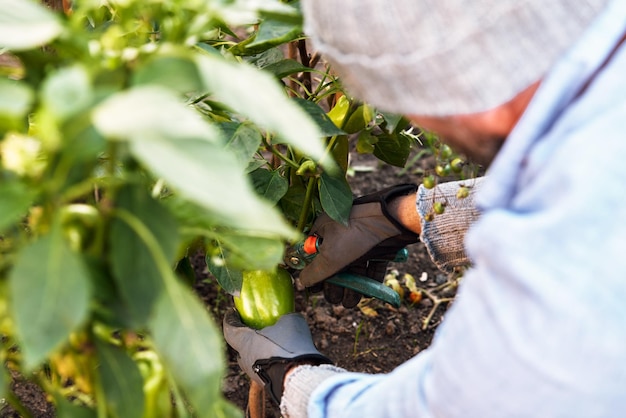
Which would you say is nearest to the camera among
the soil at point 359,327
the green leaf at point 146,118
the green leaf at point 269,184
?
the green leaf at point 146,118

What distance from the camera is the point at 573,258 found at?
1.97ft

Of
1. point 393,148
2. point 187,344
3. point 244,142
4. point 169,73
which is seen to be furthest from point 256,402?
point 169,73

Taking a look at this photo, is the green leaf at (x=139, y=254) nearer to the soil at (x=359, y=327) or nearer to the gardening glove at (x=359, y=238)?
the gardening glove at (x=359, y=238)

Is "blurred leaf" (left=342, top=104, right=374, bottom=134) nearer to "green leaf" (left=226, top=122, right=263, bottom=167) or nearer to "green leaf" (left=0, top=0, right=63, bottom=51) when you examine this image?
"green leaf" (left=226, top=122, right=263, bottom=167)

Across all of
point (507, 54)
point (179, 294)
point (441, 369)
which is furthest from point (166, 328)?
point (507, 54)

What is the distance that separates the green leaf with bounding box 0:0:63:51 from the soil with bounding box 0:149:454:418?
1343mm

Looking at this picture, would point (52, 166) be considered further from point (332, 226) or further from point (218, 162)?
point (332, 226)

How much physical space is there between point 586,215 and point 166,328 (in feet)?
1.19

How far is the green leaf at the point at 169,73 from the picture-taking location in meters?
0.49

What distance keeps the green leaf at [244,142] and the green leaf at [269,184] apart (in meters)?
0.24

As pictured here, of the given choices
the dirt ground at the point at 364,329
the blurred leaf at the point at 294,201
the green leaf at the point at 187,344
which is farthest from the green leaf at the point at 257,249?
the dirt ground at the point at 364,329

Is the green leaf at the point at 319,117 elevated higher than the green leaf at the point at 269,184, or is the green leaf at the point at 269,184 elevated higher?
the green leaf at the point at 319,117

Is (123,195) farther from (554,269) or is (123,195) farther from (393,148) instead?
(393,148)

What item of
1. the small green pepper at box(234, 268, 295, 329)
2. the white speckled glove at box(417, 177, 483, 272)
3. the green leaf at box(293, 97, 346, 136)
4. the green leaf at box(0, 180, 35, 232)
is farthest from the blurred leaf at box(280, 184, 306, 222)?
the green leaf at box(0, 180, 35, 232)
